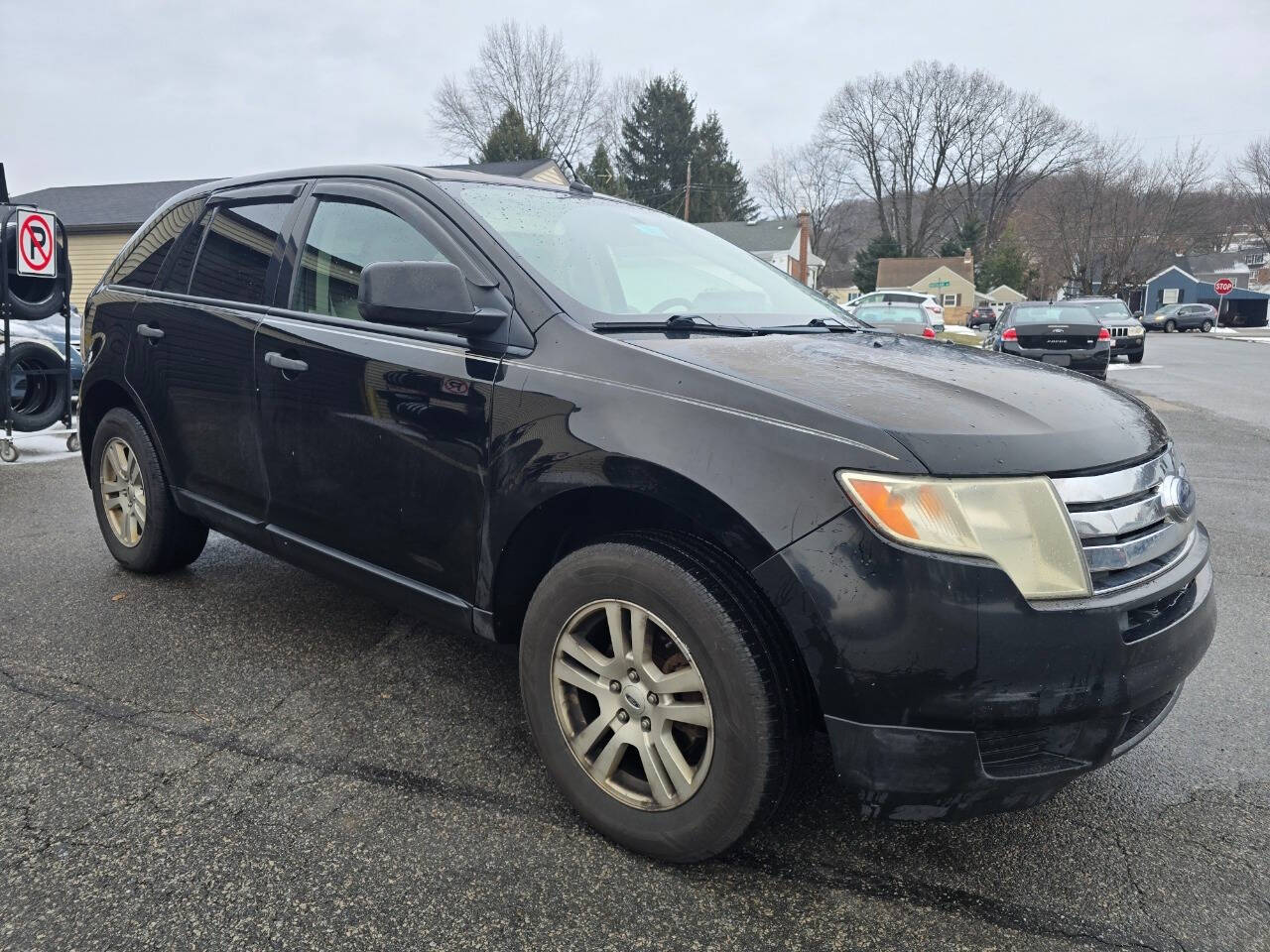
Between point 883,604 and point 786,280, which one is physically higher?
point 786,280

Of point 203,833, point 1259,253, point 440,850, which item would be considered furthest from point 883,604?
point 1259,253

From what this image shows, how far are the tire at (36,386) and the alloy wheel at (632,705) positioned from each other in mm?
6454

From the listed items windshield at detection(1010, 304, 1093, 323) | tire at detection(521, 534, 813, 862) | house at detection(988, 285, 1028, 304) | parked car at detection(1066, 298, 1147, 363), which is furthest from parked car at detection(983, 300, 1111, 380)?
house at detection(988, 285, 1028, 304)

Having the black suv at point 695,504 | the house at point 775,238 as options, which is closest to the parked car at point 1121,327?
the black suv at point 695,504

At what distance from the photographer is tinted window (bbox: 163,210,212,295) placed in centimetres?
358

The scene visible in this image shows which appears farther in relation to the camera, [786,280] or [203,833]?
[786,280]

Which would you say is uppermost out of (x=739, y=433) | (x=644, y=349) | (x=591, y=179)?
(x=591, y=179)

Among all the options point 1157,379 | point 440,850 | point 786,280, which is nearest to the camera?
point 440,850

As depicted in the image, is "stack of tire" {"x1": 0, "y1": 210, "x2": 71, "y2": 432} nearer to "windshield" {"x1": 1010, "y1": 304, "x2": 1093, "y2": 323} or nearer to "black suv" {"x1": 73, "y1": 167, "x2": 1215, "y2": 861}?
"black suv" {"x1": 73, "y1": 167, "x2": 1215, "y2": 861}

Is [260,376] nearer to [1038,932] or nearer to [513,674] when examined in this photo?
[513,674]

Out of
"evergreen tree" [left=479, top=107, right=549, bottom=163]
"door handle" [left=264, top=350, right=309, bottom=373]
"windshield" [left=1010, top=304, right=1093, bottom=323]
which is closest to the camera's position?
"door handle" [left=264, top=350, right=309, bottom=373]

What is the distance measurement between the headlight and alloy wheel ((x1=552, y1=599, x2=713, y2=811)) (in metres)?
0.54

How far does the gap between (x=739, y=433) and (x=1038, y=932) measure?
124 centimetres

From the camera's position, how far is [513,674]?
10.5ft
